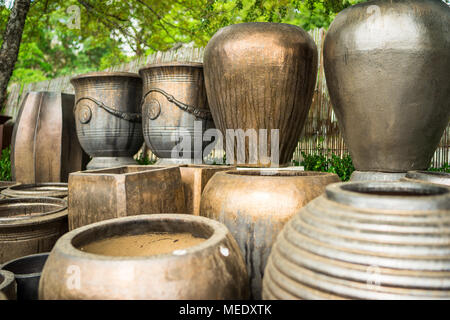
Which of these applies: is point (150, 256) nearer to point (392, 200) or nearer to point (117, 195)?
point (392, 200)

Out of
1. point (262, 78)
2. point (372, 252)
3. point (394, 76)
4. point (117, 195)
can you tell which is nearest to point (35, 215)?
point (117, 195)

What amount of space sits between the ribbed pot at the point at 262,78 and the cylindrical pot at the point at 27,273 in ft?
4.86

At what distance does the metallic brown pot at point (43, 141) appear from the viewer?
3797mm

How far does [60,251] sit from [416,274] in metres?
0.92

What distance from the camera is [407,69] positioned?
6.91 ft

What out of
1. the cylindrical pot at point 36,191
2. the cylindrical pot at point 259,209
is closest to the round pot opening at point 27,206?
the cylindrical pot at point 36,191

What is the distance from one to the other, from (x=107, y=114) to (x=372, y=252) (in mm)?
3064

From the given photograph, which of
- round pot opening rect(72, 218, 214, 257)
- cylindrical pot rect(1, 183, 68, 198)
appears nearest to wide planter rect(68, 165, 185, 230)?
round pot opening rect(72, 218, 214, 257)

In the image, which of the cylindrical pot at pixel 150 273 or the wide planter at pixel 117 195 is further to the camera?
the wide planter at pixel 117 195

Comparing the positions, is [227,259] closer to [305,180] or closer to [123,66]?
[305,180]

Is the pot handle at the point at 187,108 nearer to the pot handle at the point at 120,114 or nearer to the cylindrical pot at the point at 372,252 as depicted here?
the pot handle at the point at 120,114

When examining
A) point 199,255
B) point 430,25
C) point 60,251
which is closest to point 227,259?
point 199,255

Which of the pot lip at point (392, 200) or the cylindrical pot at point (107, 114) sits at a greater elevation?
the cylindrical pot at point (107, 114)

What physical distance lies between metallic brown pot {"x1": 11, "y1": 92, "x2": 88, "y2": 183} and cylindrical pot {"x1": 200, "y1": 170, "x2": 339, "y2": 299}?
2788 mm
